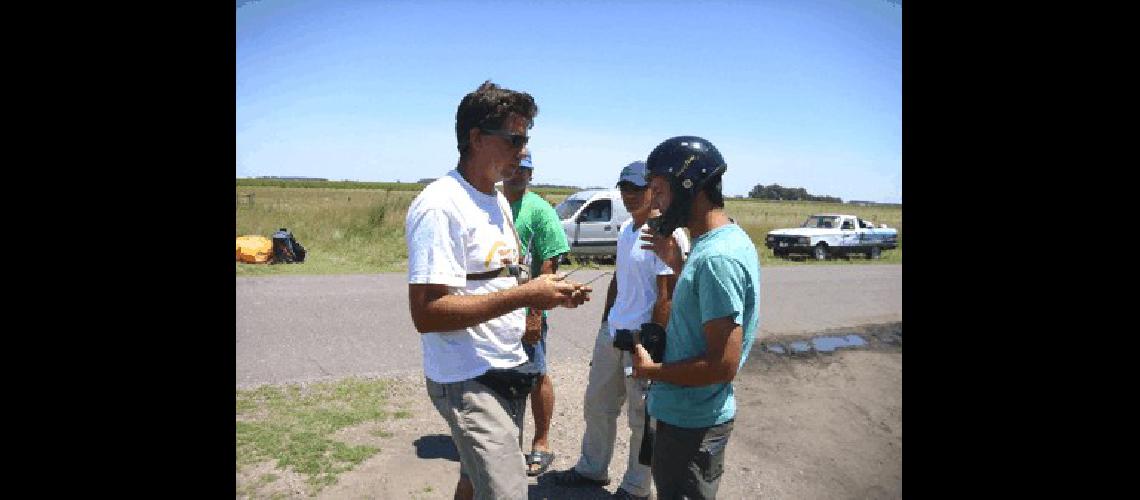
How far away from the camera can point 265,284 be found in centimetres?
1107

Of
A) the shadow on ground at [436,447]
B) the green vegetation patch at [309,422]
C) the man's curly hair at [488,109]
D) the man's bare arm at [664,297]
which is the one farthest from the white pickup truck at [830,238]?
the man's curly hair at [488,109]

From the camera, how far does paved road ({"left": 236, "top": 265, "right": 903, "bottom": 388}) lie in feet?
20.9

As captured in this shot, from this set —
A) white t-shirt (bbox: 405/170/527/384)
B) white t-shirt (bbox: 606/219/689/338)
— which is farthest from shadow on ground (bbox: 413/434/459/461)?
white t-shirt (bbox: 405/170/527/384)

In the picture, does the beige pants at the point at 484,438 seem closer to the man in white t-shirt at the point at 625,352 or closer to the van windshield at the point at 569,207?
the man in white t-shirt at the point at 625,352

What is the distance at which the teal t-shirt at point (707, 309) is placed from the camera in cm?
213

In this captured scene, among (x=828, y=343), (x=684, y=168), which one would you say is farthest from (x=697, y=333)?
(x=828, y=343)

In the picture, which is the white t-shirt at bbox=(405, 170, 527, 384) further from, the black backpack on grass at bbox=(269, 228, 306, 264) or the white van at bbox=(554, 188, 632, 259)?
the white van at bbox=(554, 188, 632, 259)
